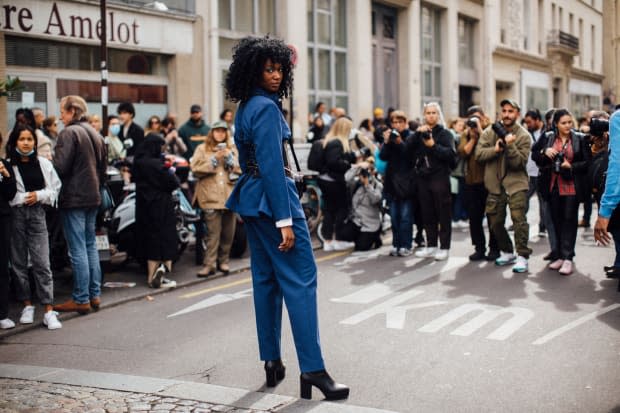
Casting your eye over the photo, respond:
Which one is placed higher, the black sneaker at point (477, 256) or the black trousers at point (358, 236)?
the black trousers at point (358, 236)

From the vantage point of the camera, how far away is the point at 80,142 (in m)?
8.30

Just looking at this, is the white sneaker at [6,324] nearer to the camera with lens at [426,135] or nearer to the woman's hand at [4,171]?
the woman's hand at [4,171]

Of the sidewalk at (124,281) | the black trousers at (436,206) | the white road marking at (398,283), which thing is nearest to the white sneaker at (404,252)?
the black trousers at (436,206)

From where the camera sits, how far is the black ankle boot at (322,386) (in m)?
5.24

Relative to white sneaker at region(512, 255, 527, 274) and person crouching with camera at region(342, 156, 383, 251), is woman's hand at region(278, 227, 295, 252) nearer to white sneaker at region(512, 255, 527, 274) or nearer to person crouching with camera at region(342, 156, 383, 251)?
white sneaker at region(512, 255, 527, 274)

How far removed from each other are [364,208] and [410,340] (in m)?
5.59

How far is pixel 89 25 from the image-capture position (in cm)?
1556

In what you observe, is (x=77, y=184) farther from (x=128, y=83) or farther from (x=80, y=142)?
(x=128, y=83)

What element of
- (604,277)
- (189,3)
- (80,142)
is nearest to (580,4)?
(189,3)

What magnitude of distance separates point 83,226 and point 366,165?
4945 mm

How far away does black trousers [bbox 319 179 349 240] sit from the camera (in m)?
12.3

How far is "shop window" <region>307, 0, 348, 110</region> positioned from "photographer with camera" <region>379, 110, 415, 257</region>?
36.8ft

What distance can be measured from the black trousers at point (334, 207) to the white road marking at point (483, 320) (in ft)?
14.6

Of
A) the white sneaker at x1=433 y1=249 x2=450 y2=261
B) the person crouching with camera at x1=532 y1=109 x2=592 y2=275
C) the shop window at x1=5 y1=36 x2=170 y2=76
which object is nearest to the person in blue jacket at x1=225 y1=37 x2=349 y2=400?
the person crouching with camera at x1=532 y1=109 x2=592 y2=275
